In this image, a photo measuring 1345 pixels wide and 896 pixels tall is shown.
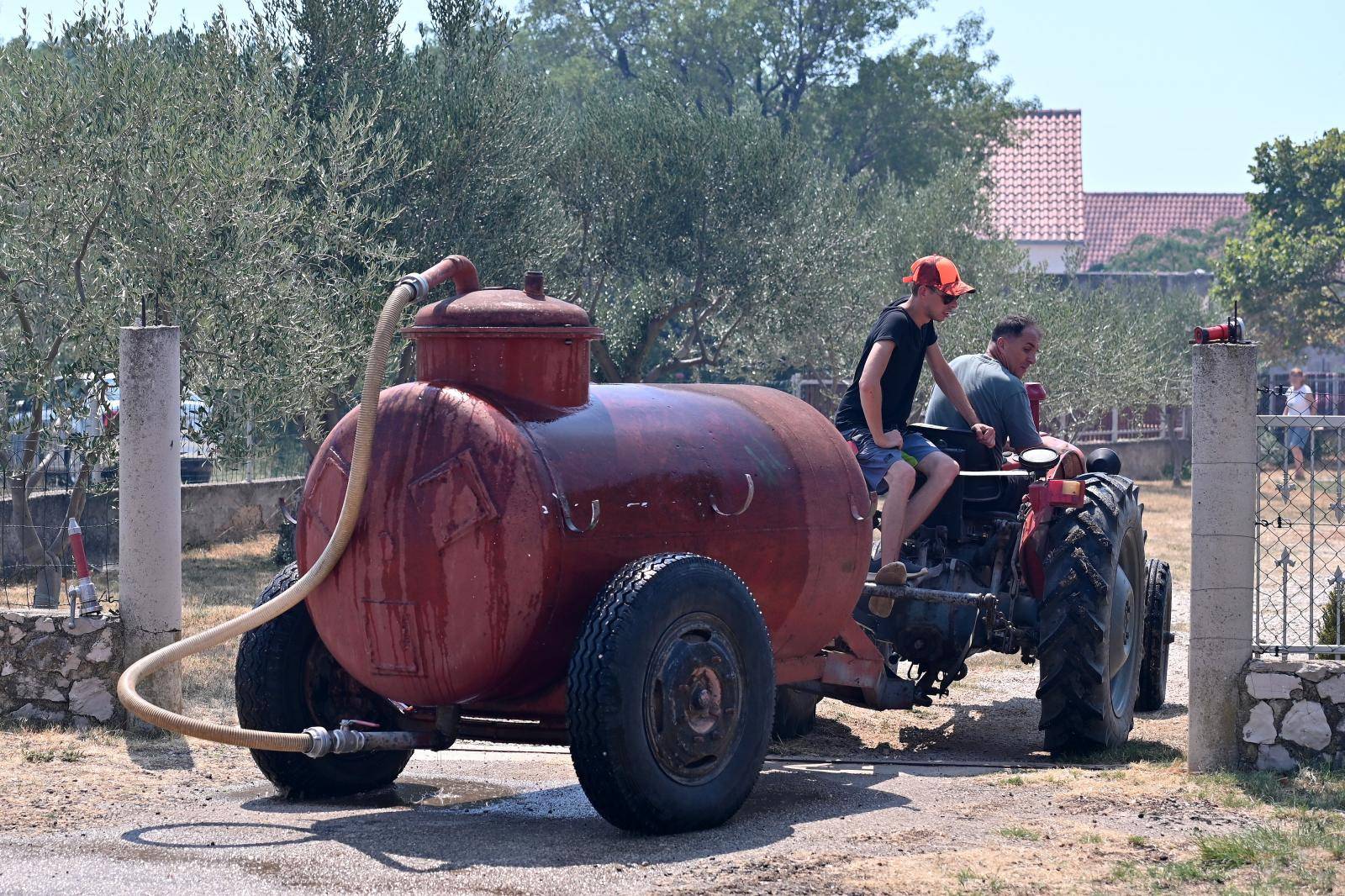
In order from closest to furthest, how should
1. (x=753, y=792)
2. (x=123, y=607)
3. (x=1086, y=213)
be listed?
(x=753, y=792), (x=123, y=607), (x=1086, y=213)

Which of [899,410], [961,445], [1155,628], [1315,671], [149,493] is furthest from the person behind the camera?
[1155,628]

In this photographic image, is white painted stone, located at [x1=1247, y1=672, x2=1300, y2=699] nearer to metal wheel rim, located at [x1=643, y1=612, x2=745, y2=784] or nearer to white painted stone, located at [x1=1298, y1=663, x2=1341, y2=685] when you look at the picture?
white painted stone, located at [x1=1298, y1=663, x2=1341, y2=685]

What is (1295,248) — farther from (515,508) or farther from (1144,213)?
(515,508)

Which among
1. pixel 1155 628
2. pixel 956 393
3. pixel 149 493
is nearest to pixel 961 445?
pixel 956 393

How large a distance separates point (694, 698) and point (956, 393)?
3.14 m

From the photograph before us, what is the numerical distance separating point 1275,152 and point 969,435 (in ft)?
122

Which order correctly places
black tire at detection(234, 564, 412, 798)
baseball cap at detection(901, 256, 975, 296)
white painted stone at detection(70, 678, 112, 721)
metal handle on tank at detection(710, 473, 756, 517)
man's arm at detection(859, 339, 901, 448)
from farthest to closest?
white painted stone at detection(70, 678, 112, 721)
baseball cap at detection(901, 256, 975, 296)
man's arm at detection(859, 339, 901, 448)
black tire at detection(234, 564, 412, 798)
metal handle on tank at detection(710, 473, 756, 517)

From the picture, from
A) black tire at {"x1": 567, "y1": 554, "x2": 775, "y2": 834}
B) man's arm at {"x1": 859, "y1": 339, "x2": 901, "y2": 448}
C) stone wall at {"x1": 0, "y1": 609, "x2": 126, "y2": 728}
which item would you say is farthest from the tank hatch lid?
stone wall at {"x1": 0, "y1": 609, "x2": 126, "y2": 728}

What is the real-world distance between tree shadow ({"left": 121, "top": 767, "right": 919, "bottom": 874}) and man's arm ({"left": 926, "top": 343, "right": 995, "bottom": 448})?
6.69ft

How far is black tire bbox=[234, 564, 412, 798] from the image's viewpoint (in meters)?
7.07

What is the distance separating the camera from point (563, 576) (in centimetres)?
636

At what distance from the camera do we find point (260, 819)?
265 inches

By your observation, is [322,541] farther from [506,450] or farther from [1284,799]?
[1284,799]

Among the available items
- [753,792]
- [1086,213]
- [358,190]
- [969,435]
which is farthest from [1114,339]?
[1086,213]
